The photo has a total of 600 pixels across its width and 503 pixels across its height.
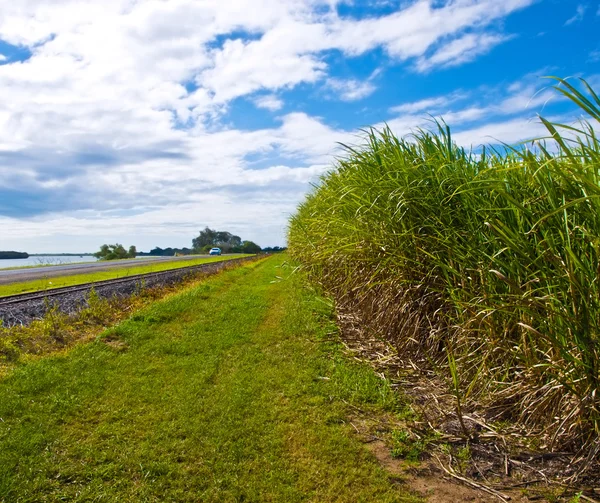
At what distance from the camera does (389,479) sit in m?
2.67

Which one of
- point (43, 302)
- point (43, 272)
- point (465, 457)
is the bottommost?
point (465, 457)

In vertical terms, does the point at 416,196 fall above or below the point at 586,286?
above

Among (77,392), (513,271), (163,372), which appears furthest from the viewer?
(163,372)

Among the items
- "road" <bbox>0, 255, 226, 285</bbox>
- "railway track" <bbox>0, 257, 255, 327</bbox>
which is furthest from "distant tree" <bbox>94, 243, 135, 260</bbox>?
"railway track" <bbox>0, 257, 255, 327</bbox>

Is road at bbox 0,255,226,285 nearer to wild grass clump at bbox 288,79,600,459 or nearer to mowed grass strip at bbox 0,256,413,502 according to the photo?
mowed grass strip at bbox 0,256,413,502

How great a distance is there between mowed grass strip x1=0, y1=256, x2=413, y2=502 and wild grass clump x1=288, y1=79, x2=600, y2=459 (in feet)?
2.61

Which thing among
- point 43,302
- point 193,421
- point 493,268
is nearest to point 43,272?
point 43,302

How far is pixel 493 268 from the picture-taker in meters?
3.43

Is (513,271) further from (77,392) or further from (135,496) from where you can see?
(77,392)

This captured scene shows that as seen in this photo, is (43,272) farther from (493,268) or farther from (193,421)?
(493,268)

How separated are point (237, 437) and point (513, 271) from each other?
7.58 ft

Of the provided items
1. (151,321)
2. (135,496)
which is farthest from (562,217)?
(151,321)

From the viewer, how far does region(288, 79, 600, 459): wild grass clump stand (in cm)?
253

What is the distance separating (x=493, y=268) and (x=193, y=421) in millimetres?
2636
